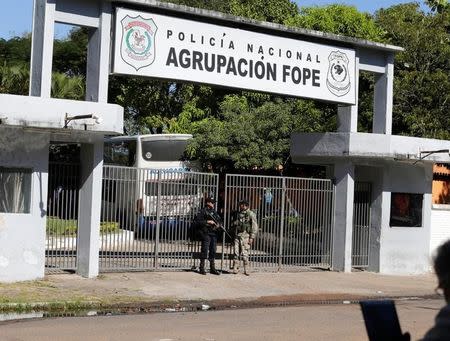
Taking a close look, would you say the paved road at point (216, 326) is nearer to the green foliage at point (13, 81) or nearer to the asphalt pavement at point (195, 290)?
the asphalt pavement at point (195, 290)

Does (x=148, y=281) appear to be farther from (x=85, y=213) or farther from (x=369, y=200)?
(x=369, y=200)

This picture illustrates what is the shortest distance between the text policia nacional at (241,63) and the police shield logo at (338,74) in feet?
1.28

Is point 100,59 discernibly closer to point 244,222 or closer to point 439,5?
point 244,222

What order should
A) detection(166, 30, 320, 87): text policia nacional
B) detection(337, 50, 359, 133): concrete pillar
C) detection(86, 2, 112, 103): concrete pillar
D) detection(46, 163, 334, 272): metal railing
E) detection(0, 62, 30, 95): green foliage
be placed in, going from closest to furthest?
detection(86, 2, 112, 103): concrete pillar < detection(46, 163, 334, 272): metal railing < detection(166, 30, 320, 87): text policia nacional < detection(337, 50, 359, 133): concrete pillar < detection(0, 62, 30, 95): green foliage

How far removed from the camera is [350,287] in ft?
57.7

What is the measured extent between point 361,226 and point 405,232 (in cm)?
128

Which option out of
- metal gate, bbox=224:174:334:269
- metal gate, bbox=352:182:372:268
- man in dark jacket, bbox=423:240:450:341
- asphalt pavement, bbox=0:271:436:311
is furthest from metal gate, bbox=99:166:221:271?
man in dark jacket, bbox=423:240:450:341

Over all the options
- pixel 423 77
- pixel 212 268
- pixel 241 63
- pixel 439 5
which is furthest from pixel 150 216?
pixel 439 5

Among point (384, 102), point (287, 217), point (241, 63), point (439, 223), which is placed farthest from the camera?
point (439, 223)

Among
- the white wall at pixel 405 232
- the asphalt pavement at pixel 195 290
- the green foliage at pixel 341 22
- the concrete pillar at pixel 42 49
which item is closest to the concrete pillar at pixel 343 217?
the asphalt pavement at pixel 195 290

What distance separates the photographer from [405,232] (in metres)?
21.0

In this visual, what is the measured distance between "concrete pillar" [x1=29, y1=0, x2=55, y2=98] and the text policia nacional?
255cm

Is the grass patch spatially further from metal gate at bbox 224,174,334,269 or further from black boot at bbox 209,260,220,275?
metal gate at bbox 224,174,334,269

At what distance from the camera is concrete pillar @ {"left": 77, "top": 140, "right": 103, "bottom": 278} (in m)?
15.9
